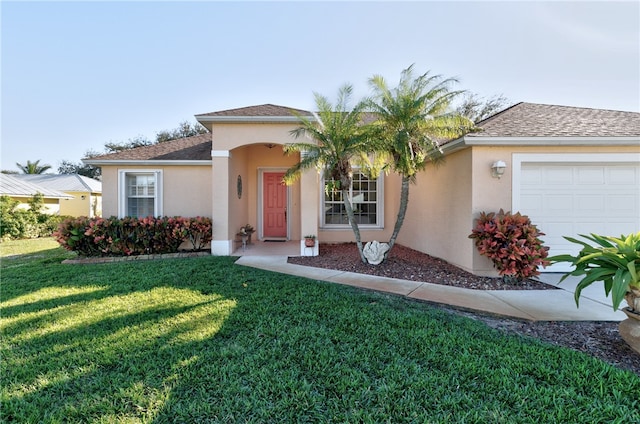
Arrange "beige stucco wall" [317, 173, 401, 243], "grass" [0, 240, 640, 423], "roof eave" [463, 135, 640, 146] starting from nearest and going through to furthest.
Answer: "grass" [0, 240, 640, 423] < "roof eave" [463, 135, 640, 146] < "beige stucco wall" [317, 173, 401, 243]

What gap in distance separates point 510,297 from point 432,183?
421cm

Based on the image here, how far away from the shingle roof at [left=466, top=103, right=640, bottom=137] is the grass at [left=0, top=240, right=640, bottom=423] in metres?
4.72

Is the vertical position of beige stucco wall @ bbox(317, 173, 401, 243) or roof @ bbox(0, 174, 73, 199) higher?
roof @ bbox(0, 174, 73, 199)

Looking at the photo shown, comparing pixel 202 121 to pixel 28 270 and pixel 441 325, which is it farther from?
pixel 441 325

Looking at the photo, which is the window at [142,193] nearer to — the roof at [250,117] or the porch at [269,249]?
the roof at [250,117]

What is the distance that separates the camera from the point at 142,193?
10.0 meters

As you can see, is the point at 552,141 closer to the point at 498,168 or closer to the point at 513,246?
the point at 498,168

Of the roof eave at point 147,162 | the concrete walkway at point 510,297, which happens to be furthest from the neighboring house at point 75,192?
the concrete walkway at point 510,297

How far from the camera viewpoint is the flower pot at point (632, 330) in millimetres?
3168

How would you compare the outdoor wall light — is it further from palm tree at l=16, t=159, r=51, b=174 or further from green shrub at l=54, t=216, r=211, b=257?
palm tree at l=16, t=159, r=51, b=174

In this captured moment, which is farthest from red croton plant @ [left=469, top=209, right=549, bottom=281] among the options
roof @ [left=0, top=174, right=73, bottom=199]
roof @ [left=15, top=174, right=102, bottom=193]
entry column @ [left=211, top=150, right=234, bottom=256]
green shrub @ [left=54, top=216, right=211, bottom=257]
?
roof @ [left=15, top=174, right=102, bottom=193]

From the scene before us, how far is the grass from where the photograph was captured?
2.28m

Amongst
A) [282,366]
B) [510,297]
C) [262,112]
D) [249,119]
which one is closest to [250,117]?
[249,119]

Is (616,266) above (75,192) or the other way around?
the other way around
